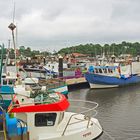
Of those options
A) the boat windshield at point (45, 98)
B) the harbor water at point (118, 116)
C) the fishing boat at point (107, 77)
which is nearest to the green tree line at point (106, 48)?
the fishing boat at point (107, 77)

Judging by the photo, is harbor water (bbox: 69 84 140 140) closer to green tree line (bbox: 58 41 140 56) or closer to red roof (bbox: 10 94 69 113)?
red roof (bbox: 10 94 69 113)

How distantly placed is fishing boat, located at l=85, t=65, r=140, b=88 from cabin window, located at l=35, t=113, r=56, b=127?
35949 millimetres

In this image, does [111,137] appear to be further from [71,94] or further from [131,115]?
[71,94]

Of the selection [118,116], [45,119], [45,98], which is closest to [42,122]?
[45,119]

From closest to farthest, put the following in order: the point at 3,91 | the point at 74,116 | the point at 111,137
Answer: the point at 74,116, the point at 111,137, the point at 3,91

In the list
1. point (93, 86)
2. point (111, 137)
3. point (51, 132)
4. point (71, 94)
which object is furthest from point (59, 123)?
point (93, 86)

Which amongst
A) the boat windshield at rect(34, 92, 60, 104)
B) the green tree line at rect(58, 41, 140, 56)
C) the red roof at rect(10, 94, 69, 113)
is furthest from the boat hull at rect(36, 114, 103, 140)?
the green tree line at rect(58, 41, 140, 56)

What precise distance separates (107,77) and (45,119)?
1486 inches

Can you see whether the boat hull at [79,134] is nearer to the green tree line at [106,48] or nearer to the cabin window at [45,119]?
the cabin window at [45,119]

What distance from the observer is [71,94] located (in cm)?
4469

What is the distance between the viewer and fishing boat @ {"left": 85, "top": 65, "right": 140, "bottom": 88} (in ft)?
168

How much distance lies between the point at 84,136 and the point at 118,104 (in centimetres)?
1993

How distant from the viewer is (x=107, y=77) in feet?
171

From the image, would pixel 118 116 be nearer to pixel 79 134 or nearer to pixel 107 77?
pixel 79 134
